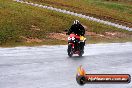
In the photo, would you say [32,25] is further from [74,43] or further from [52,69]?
[52,69]

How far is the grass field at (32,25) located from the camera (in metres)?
36.2

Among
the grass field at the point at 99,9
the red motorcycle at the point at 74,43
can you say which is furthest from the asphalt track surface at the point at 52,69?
the grass field at the point at 99,9

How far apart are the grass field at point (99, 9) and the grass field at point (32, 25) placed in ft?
25.1

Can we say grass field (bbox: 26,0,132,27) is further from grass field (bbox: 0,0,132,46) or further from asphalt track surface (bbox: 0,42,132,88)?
asphalt track surface (bbox: 0,42,132,88)

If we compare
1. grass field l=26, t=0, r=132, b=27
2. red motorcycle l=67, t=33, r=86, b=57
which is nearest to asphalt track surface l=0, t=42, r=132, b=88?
red motorcycle l=67, t=33, r=86, b=57

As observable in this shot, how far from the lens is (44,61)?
2098 centimetres

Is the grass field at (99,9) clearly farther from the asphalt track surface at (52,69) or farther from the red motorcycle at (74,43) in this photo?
the asphalt track surface at (52,69)

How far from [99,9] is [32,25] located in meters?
24.3

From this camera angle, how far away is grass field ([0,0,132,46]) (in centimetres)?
3625

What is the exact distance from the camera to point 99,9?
216 ft

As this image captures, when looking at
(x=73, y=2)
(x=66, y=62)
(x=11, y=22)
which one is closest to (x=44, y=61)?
(x=66, y=62)

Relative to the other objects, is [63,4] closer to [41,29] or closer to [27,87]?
[41,29]

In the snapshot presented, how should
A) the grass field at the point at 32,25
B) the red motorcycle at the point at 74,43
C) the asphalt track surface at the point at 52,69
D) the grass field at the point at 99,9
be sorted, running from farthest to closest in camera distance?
the grass field at the point at 99,9 < the grass field at the point at 32,25 < the red motorcycle at the point at 74,43 < the asphalt track surface at the point at 52,69

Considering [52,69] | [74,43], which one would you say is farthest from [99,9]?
[52,69]
